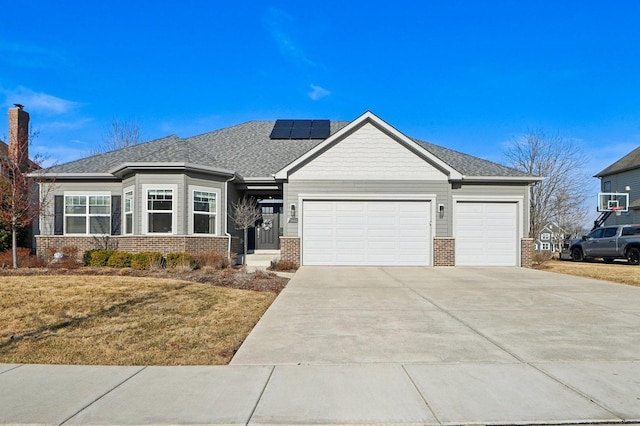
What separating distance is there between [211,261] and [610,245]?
19.0 m

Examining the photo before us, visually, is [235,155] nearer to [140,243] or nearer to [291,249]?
[291,249]

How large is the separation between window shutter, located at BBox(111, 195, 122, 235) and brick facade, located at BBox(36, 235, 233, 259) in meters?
0.35

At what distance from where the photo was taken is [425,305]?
27.3 feet

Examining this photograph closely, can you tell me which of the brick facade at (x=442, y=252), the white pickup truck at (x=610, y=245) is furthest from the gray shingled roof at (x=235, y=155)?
the white pickup truck at (x=610, y=245)

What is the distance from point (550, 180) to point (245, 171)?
20155mm

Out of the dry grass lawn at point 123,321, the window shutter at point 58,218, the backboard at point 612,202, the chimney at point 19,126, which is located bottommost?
the dry grass lawn at point 123,321

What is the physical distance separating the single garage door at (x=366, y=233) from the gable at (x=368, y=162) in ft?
3.42

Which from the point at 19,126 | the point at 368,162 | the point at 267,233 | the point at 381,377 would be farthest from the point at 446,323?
the point at 19,126

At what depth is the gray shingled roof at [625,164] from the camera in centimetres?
3175

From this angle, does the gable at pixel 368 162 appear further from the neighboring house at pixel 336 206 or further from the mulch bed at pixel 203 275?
the mulch bed at pixel 203 275

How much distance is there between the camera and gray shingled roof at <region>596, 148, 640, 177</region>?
Result: 104 feet

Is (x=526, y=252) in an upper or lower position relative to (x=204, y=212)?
lower

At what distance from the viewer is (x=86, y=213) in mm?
16656

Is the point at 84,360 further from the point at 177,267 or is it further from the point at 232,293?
the point at 177,267
